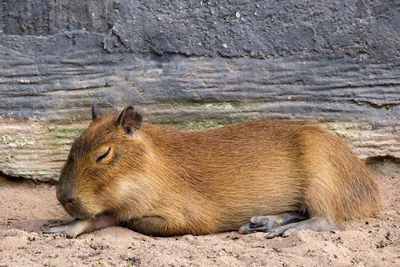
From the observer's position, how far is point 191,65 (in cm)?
537

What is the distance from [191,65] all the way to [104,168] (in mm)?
1493

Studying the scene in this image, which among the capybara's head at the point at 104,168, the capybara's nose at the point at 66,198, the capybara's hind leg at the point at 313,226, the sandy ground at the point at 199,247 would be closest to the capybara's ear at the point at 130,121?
the capybara's head at the point at 104,168

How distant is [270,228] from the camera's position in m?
4.60

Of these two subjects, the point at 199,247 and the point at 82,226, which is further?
the point at 82,226

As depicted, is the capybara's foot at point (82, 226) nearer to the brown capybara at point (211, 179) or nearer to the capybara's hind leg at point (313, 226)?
the brown capybara at point (211, 179)

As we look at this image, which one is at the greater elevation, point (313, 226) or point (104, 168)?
point (104, 168)

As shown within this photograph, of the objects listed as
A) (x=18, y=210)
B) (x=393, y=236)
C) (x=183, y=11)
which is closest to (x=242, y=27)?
(x=183, y=11)

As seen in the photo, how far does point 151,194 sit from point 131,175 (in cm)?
23

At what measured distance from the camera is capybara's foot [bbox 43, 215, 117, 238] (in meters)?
4.41

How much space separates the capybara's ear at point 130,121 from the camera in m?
4.50

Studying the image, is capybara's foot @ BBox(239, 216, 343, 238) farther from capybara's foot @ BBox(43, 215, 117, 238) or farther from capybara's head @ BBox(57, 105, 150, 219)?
capybara's foot @ BBox(43, 215, 117, 238)

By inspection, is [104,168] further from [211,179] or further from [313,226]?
[313,226]

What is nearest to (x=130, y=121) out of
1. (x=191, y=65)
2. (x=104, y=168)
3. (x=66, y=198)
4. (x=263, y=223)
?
(x=104, y=168)

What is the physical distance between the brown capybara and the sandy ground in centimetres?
15
